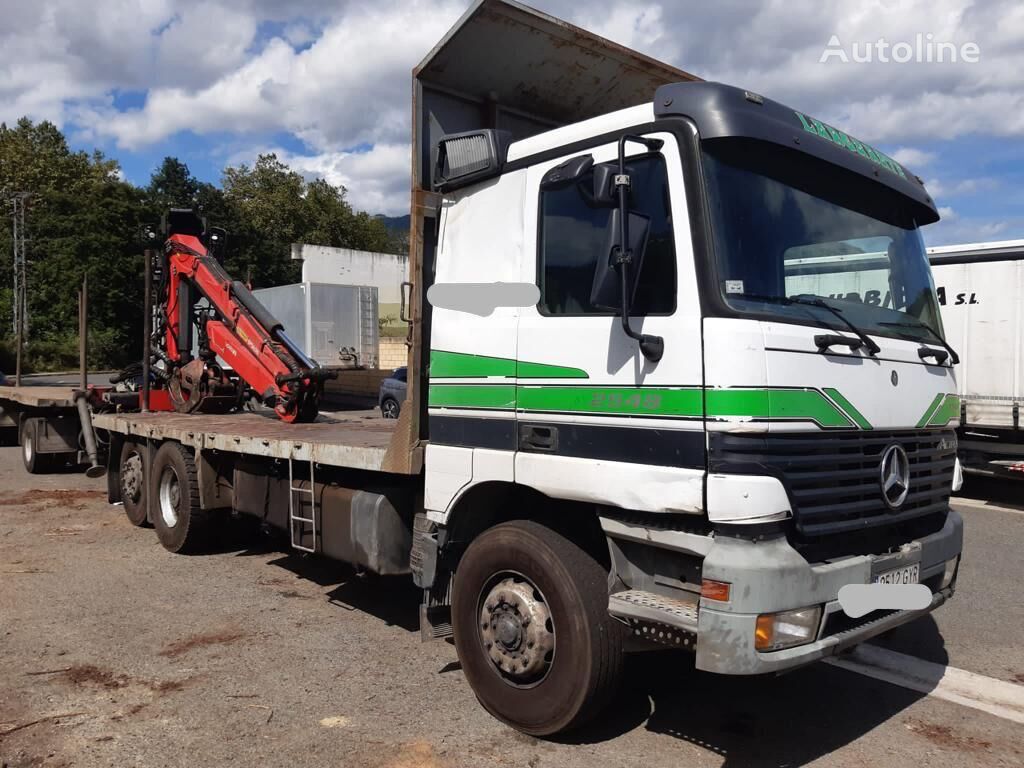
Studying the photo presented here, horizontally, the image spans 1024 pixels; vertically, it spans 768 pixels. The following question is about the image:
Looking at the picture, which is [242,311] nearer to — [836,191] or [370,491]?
[370,491]

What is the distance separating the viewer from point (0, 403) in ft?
49.6

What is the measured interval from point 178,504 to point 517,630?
4.75 metres

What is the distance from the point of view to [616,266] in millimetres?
3482

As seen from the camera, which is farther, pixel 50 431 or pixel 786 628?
pixel 50 431

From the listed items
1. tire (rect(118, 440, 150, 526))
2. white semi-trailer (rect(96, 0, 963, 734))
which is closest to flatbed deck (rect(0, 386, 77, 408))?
tire (rect(118, 440, 150, 526))

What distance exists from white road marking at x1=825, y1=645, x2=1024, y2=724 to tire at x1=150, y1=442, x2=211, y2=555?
5.28m

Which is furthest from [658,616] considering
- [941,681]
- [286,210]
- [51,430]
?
[286,210]

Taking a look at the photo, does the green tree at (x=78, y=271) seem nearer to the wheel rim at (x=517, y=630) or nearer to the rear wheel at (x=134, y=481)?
→ the rear wheel at (x=134, y=481)

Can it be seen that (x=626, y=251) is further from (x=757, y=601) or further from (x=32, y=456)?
(x=32, y=456)

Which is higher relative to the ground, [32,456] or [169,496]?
[169,496]

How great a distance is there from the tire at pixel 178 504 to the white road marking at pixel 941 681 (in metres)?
5.28

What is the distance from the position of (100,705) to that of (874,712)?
13.1ft

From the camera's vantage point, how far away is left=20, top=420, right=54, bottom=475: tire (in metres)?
12.5

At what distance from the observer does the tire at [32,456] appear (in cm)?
1255
